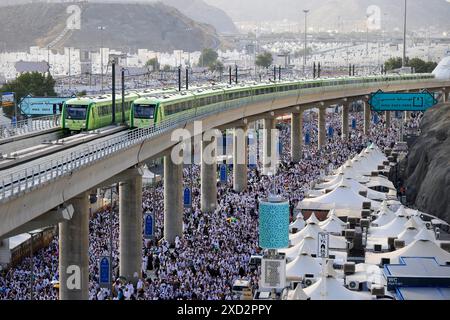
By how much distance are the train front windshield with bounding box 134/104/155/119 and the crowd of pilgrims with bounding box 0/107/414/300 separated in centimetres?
529

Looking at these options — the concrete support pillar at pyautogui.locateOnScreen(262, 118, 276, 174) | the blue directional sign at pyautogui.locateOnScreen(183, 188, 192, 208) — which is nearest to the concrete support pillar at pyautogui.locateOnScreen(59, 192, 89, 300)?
the blue directional sign at pyautogui.locateOnScreen(183, 188, 192, 208)

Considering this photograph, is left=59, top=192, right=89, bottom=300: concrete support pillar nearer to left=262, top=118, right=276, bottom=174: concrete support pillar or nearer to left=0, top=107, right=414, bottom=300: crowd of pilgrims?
left=0, top=107, right=414, bottom=300: crowd of pilgrims

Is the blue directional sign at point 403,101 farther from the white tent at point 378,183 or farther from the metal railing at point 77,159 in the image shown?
the metal railing at point 77,159

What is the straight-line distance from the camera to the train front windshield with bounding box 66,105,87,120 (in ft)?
140

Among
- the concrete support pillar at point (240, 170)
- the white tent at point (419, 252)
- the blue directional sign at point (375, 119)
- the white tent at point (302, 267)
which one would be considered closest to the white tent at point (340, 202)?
the white tent at point (419, 252)

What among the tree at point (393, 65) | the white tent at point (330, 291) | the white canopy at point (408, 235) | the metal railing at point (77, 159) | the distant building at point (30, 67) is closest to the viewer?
the metal railing at point (77, 159)

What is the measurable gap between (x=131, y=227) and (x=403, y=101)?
3665 centimetres

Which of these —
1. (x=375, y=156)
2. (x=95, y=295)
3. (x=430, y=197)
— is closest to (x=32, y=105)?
(x=375, y=156)

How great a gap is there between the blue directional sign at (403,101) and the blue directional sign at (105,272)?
42.3 meters

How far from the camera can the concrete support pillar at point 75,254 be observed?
102 feet

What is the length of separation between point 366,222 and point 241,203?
15348 mm

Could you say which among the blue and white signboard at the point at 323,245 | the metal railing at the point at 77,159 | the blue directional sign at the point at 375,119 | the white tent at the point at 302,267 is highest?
the metal railing at the point at 77,159

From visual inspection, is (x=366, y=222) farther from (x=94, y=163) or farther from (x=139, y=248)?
(x=94, y=163)

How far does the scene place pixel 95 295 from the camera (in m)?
33.9
